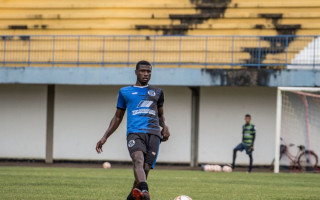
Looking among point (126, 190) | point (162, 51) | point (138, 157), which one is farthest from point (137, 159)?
point (162, 51)

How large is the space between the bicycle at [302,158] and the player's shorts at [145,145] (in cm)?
1549

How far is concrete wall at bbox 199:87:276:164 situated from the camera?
80.4 ft

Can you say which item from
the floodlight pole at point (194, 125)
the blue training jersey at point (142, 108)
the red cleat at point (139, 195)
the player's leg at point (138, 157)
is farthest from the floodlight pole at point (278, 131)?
the red cleat at point (139, 195)

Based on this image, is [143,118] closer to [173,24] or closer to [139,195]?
[139,195]

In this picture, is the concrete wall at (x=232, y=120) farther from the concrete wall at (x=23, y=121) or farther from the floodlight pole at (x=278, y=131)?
the concrete wall at (x=23, y=121)

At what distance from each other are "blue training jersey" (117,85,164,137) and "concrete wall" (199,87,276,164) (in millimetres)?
16084

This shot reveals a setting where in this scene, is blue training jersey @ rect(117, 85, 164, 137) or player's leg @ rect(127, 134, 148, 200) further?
blue training jersey @ rect(117, 85, 164, 137)

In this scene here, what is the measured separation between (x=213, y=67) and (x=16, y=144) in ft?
26.2

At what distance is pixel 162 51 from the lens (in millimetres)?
24703

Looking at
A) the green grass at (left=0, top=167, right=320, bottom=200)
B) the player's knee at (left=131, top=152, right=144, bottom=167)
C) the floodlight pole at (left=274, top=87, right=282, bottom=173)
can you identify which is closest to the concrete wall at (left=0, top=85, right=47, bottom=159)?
the floodlight pole at (left=274, top=87, right=282, bottom=173)

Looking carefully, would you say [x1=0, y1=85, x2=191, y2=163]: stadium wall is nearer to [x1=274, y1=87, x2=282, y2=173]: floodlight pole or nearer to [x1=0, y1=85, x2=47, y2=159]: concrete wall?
[x1=0, y1=85, x2=47, y2=159]: concrete wall

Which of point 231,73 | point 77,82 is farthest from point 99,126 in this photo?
point 231,73

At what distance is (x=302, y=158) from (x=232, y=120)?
2.80m

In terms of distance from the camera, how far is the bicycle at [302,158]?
2345cm
